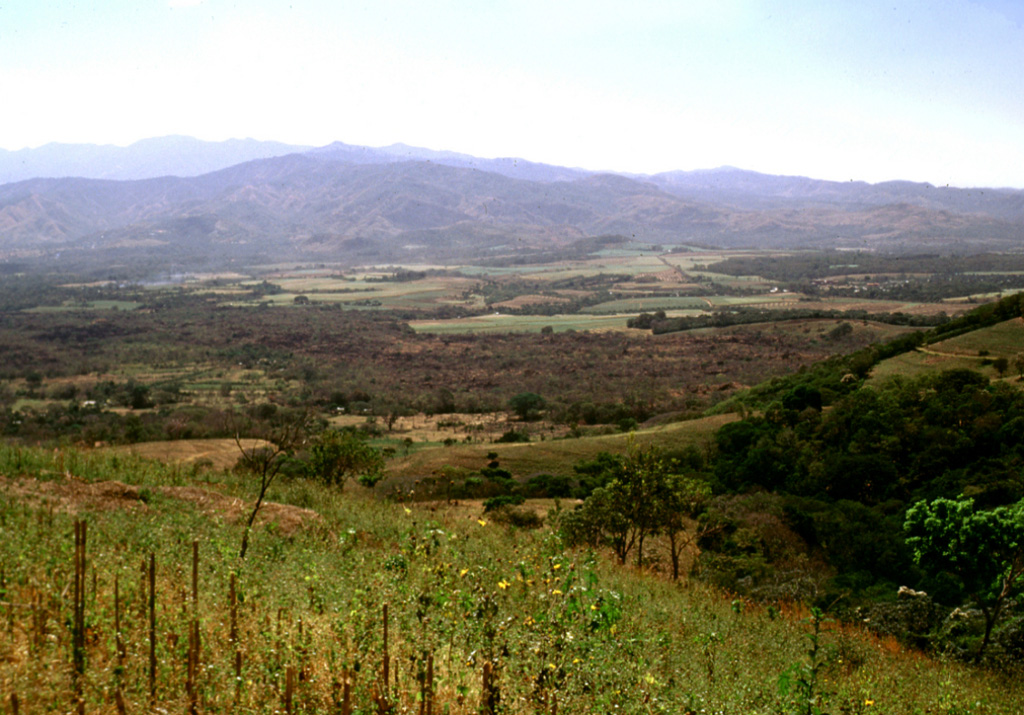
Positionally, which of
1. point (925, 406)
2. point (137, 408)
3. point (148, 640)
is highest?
point (148, 640)

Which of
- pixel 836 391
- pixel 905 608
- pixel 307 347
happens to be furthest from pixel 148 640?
pixel 307 347

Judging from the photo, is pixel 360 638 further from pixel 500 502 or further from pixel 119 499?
pixel 500 502

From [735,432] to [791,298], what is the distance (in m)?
96.1

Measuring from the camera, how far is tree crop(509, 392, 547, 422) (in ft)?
163

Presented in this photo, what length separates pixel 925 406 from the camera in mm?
25188

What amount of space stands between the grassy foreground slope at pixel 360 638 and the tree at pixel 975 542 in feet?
8.08

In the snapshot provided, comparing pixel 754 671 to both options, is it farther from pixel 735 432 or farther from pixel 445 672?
pixel 735 432

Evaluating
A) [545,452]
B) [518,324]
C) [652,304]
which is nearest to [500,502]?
[545,452]

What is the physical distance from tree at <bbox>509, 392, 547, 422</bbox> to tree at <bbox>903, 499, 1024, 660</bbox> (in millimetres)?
37067

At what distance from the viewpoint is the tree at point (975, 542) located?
1111 centimetres

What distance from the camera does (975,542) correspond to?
37.9ft

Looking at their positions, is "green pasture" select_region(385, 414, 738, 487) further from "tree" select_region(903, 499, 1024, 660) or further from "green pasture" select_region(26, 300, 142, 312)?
"green pasture" select_region(26, 300, 142, 312)

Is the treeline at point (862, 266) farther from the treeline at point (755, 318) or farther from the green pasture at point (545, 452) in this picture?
the green pasture at point (545, 452)

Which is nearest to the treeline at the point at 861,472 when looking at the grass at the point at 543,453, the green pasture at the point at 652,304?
the grass at the point at 543,453
